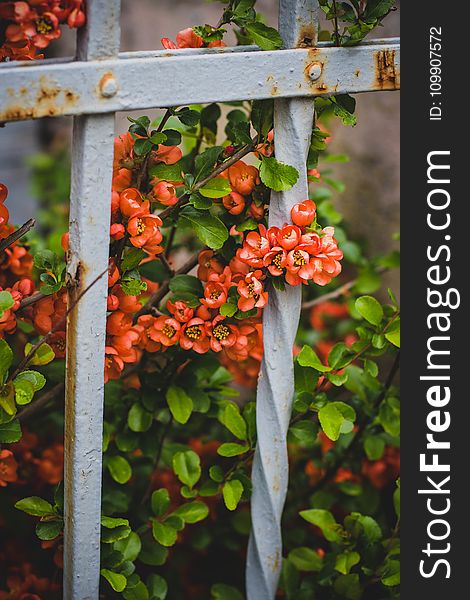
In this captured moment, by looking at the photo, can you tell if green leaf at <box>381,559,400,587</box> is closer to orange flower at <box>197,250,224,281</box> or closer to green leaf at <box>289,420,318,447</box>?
green leaf at <box>289,420,318,447</box>

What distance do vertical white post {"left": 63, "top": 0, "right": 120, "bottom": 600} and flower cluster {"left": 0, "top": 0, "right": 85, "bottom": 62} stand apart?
2 centimetres

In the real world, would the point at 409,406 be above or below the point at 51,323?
below

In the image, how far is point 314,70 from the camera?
1184 mm

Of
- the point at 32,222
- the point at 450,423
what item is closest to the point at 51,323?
the point at 32,222

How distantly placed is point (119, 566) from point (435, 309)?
2.27ft

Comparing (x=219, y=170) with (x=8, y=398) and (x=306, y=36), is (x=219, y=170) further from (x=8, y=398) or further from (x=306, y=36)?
(x=8, y=398)

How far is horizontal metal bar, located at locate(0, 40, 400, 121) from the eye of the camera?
40.6 inches

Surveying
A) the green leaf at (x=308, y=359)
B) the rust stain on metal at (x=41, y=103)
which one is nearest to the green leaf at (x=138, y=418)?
the green leaf at (x=308, y=359)

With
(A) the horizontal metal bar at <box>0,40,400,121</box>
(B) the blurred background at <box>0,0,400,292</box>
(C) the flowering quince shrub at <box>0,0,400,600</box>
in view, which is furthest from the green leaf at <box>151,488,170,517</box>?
(B) the blurred background at <box>0,0,400,292</box>

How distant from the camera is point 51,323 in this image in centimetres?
128

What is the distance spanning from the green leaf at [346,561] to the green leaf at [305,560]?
3.8 inches

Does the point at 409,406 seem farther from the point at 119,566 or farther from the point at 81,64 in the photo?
Result: the point at 81,64

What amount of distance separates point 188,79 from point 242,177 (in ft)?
0.71

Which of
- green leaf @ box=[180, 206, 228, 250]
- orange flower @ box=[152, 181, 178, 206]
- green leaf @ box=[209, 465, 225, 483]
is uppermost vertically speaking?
orange flower @ box=[152, 181, 178, 206]
